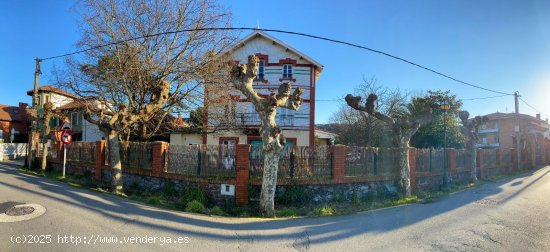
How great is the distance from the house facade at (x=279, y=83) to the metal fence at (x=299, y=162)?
13.4 m

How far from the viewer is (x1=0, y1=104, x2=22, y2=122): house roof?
41856 millimetres

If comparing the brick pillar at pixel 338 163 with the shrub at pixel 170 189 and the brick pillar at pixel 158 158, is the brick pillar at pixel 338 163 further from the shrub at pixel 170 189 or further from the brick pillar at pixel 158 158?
the brick pillar at pixel 158 158

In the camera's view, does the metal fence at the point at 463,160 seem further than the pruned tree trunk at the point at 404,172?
Yes

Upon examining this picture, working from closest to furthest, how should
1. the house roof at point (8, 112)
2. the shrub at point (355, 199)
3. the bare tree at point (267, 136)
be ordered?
the bare tree at point (267, 136) → the shrub at point (355, 199) → the house roof at point (8, 112)

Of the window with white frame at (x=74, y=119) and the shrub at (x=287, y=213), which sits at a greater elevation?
the window with white frame at (x=74, y=119)

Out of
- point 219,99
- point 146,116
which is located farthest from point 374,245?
point 219,99

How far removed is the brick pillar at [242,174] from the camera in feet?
31.9

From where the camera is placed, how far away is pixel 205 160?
34.9 feet

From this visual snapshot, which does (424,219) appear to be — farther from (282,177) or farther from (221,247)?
(221,247)

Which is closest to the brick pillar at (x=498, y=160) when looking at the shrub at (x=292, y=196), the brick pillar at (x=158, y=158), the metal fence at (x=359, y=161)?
the metal fence at (x=359, y=161)

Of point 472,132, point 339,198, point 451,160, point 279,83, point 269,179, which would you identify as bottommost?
point 339,198

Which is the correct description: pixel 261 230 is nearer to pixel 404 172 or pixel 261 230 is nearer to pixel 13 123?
pixel 404 172

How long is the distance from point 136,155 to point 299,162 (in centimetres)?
701

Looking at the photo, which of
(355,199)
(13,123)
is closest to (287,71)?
(355,199)
